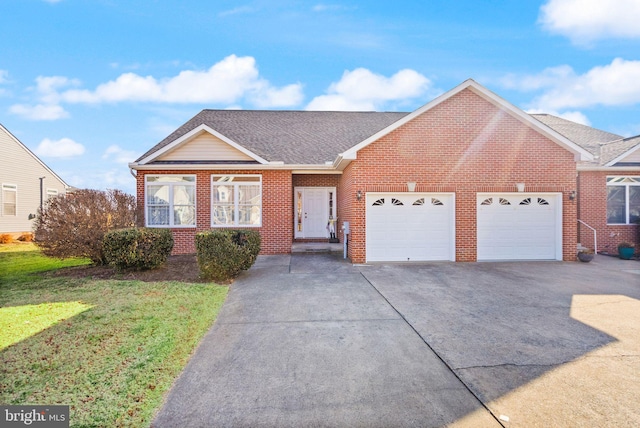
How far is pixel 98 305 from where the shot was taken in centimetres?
564

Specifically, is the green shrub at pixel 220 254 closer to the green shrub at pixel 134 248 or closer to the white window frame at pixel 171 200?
the green shrub at pixel 134 248

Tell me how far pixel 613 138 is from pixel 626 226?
594 centimetres

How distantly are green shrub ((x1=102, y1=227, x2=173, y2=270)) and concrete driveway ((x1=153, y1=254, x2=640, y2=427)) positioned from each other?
10.1 feet

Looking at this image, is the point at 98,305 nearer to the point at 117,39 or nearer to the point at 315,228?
the point at 315,228

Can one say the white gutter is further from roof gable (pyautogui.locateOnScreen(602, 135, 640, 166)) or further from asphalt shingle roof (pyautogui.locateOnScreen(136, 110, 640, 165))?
asphalt shingle roof (pyautogui.locateOnScreen(136, 110, 640, 165))

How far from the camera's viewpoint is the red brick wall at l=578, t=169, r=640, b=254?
11.9m

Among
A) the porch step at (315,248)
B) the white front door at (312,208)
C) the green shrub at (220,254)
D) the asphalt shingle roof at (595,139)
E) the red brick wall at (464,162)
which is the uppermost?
the asphalt shingle roof at (595,139)

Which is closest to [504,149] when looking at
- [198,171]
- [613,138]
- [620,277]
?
[620,277]

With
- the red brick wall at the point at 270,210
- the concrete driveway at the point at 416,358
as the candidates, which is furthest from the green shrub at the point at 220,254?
the red brick wall at the point at 270,210

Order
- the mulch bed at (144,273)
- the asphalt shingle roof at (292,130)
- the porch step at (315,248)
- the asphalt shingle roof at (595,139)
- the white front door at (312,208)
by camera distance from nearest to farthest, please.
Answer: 1. the mulch bed at (144,273)
2. the porch step at (315,248)
3. the asphalt shingle roof at (595,139)
4. the asphalt shingle roof at (292,130)
5. the white front door at (312,208)

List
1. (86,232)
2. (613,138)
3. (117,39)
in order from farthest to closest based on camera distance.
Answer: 1. (613,138)
2. (117,39)
3. (86,232)

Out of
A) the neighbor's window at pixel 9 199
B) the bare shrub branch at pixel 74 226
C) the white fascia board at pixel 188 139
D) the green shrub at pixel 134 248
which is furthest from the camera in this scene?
the neighbor's window at pixel 9 199

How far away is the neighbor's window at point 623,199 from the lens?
12.0 meters

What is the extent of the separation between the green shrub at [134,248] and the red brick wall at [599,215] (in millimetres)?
15169
